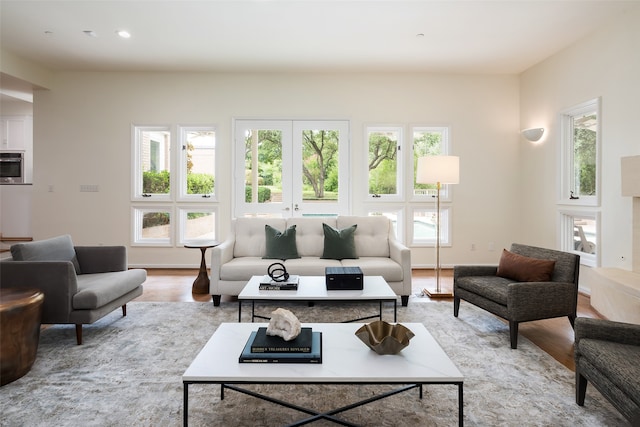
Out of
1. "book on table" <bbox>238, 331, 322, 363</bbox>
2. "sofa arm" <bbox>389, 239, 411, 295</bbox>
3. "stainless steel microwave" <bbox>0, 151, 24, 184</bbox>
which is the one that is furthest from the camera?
"stainless steel microwave" <bbox>0, 151, 24, 184</bbox>

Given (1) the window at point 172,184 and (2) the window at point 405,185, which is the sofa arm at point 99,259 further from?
(2) the window at point 405,185

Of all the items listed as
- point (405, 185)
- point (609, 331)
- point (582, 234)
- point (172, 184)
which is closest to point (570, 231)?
point (582, 234)

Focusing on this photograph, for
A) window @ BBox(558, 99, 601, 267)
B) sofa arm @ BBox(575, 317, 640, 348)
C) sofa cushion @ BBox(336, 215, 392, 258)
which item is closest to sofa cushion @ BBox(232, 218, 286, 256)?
sofa cushion @ BBox(336, 215, 392, 258)

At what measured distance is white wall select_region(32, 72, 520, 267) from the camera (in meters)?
5.64

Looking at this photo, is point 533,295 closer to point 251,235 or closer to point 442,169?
point 442,169

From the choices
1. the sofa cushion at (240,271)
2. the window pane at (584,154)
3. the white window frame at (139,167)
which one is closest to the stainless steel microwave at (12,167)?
the white window frame at (139,167)

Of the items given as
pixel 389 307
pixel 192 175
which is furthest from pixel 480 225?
pixel 192 175

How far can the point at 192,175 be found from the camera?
18.9 feet

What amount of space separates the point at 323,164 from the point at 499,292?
3.36m

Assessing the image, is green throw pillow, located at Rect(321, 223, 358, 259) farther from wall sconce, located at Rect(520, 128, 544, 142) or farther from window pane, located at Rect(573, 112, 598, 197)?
wall sconce, located at Rect(520, 128, 544, 142)

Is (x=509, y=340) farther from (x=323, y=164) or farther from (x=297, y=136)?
(x=297, y=136)

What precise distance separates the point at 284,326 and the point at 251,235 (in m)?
2.53

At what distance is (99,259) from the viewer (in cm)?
349

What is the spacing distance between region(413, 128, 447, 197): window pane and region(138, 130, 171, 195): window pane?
Result: 3.83 metres
